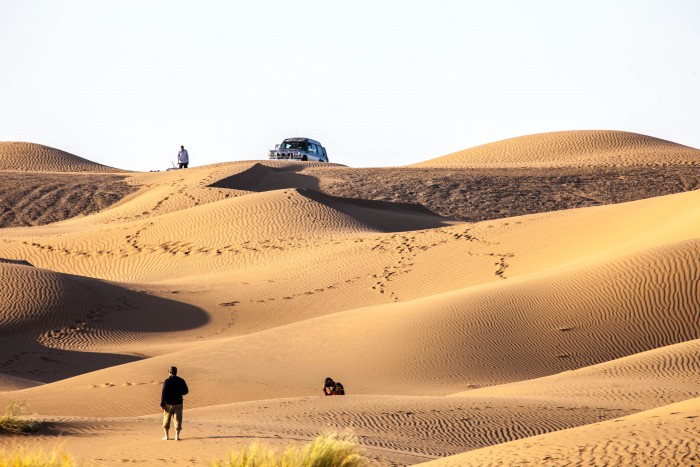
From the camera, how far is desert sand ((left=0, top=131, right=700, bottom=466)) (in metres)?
14.6

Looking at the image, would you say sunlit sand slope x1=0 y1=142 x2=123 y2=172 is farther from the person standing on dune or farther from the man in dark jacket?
the man in dark jacket

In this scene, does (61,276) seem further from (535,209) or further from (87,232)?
(535,209)

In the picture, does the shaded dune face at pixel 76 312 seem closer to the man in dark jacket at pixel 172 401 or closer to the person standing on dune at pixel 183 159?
the man in dark jacket at pixel 172 401

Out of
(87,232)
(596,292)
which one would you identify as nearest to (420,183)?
(87,232)

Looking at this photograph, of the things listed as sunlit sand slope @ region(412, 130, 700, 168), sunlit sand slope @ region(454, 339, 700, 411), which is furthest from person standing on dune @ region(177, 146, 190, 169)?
sunlit sand slope @ region(454, 339, 700, 411)

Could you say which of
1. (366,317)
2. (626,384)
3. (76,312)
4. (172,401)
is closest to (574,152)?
(76,312)

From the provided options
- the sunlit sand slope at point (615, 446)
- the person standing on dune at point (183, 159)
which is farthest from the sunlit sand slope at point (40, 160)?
the sunlit sand slope at point (615, 446)

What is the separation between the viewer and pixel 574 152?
66.4 meters

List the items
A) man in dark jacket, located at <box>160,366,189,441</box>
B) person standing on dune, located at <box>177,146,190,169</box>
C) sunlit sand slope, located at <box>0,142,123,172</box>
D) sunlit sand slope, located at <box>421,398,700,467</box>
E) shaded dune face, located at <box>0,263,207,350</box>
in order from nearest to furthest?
1. sunlit sand slope, located at <box>421,398,700,467</box>
2. man in dark jacket, located at <box>160,366,189,441</box>
3. shaded dune face, located at <box>0,263,207,350</box>
4. person standing on dune, located at <box>177,146,190,169</box>
5. sunlit sand slope, located at <box>0,142,123,172</box>

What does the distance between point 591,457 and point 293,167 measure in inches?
1919

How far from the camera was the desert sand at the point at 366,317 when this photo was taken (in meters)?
14.6

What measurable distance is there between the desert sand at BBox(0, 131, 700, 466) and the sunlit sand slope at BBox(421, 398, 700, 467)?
3cm

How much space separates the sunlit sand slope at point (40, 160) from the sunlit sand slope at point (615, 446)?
59.6 m

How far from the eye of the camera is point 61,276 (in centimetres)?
3153
